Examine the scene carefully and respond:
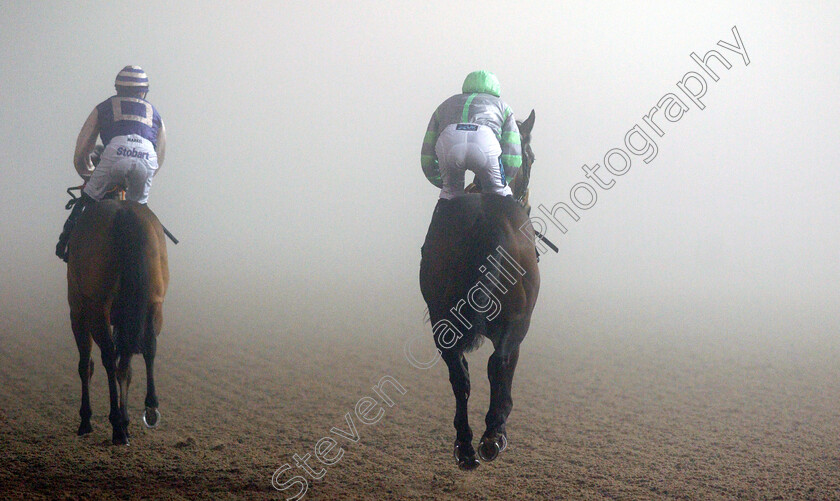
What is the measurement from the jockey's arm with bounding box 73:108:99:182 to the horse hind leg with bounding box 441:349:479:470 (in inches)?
129

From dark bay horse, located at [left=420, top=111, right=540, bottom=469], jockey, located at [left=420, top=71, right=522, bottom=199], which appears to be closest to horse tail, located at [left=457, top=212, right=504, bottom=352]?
dark bay horse, located at [left=420, top=111, right=540, bottom=469]

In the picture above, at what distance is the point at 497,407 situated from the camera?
466 centimetres

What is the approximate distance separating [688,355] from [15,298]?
1227 centimetres

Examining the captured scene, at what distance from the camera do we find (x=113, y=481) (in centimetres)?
492

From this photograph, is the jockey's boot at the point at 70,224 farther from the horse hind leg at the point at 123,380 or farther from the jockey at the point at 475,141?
the jockey at the point at 475,141

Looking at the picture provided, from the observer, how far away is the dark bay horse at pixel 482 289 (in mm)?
4559

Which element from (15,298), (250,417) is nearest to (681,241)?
(15,298)

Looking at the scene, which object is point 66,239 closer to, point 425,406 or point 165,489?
point 165,489

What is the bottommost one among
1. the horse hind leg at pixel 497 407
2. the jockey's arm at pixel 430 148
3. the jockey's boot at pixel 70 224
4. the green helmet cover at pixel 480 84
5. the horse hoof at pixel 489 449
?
the horse hoof at pixel 489 449

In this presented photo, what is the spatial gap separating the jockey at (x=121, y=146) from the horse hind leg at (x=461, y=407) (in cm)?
278

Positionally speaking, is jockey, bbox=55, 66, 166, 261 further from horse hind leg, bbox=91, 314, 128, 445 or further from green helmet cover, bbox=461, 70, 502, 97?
green helmet cover, bbox=461, 70, 502, 97

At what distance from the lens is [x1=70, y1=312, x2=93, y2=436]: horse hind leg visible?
18.6 ft

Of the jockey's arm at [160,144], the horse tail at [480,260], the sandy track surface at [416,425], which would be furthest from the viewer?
the jockey's arm at [160,144]

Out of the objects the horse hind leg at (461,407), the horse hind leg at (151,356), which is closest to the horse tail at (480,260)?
the horse hind leg at (461,407)
